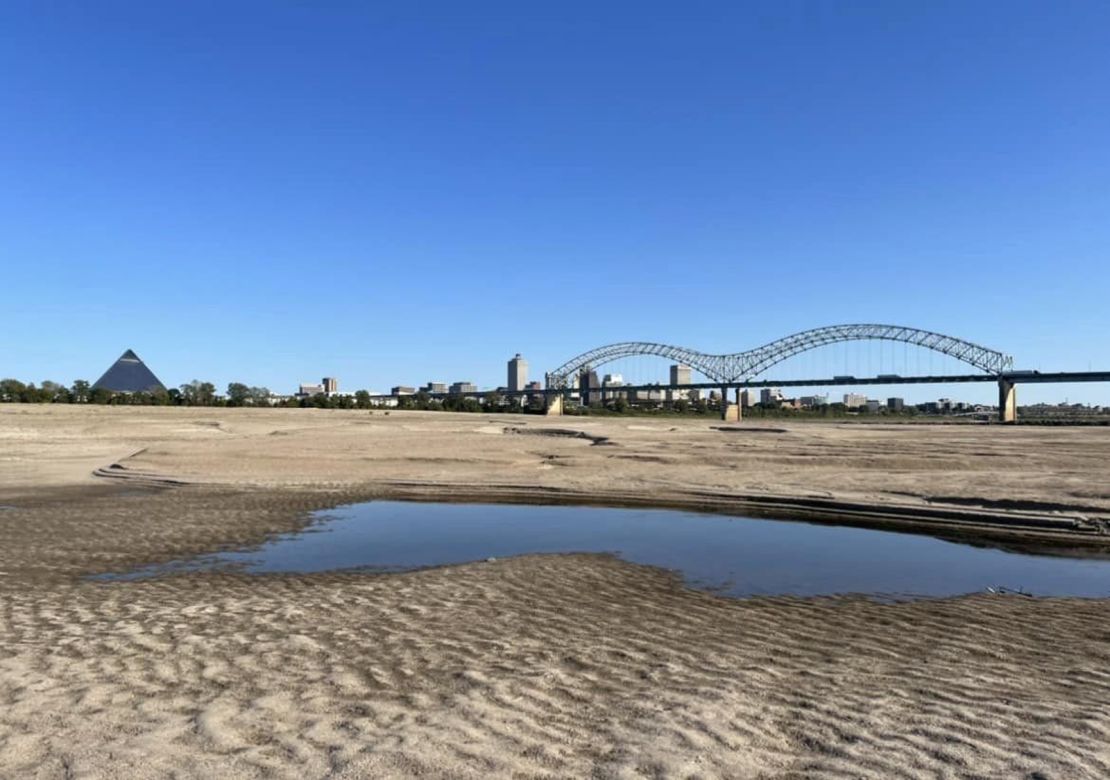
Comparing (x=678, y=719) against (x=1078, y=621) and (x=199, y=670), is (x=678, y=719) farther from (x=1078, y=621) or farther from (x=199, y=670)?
(x=1078, y=621)

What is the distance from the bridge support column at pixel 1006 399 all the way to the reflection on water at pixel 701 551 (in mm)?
151871

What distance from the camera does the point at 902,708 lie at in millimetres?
6469

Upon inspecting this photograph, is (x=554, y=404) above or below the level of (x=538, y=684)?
above

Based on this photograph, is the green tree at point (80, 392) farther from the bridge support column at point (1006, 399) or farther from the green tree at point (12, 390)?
the bridge support column at point (1006, 399)

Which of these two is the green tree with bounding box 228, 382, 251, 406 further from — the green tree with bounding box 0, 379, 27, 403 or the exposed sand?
the exposed sand

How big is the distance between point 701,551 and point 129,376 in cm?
15835

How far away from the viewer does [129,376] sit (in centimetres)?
14612

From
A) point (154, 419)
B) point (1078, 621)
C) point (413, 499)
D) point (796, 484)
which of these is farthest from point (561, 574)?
point (154, 419)

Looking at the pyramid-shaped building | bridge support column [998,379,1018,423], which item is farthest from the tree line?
bridge support column [998,379,1018,423]

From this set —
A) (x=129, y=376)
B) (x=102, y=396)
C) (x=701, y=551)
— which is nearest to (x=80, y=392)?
(x=102, y=396)

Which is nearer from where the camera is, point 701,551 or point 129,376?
point 701,551

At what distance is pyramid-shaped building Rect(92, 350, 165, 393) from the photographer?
13779cm

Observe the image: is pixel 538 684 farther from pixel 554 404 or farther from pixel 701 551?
pixel 554 404

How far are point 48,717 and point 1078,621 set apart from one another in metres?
12.1
